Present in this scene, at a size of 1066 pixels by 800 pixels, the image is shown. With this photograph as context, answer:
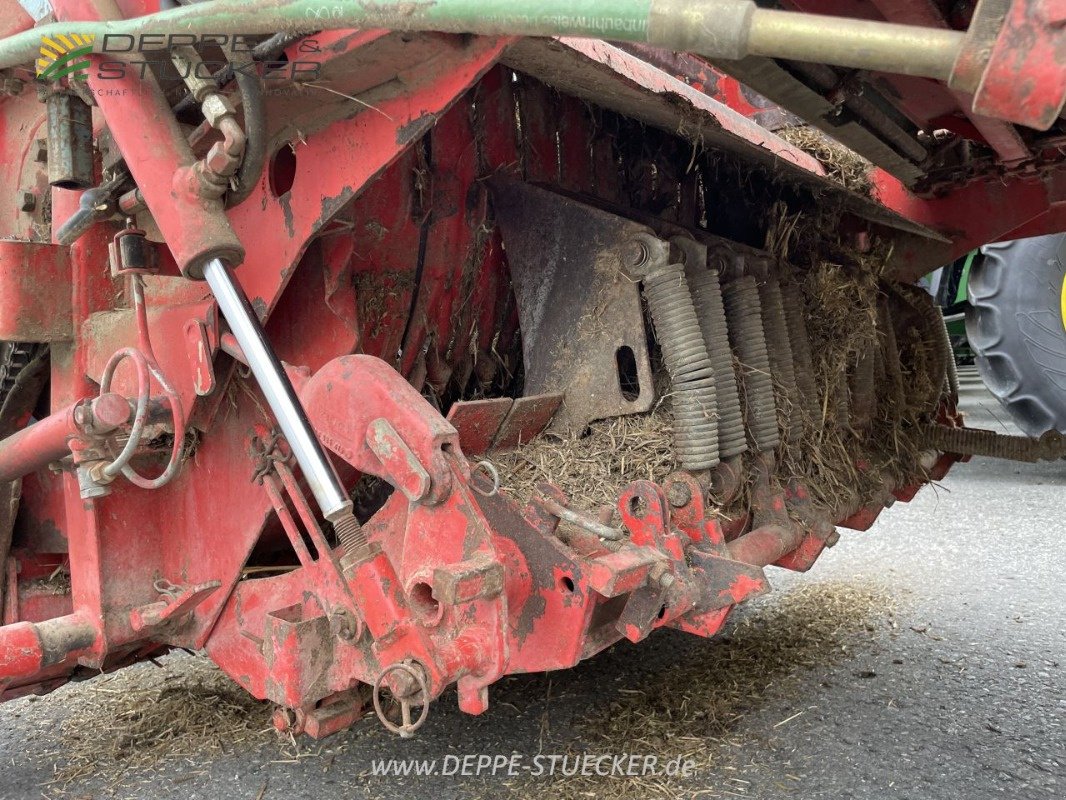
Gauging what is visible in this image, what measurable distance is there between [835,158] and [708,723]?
198 centimetres

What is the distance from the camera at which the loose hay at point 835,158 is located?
3.09 meters

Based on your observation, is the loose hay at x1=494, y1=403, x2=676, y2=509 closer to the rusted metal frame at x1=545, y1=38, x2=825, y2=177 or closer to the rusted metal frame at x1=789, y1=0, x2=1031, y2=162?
the rusted metal frame at x1=545, y1=38, x2=825, y2=177

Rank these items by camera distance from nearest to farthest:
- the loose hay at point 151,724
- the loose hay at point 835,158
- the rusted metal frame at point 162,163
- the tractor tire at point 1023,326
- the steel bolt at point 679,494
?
the rusted metal frame at point 162,163
the steel bolt at point 679,494
the loose hay at point 151,724
the loose hay at point 835,158
the tractor tire at point 1023,326

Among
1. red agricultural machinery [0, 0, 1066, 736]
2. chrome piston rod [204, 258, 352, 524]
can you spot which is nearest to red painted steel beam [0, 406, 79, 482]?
red agricultural machinery [0, 0, 1066, 736]

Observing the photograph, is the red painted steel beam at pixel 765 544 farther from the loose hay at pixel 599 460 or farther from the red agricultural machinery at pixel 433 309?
the loose hay at pixel 599 460

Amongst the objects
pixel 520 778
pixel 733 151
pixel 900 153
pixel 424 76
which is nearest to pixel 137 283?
pixel 424 76

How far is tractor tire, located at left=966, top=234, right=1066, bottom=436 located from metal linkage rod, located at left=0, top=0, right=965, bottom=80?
A: 4.79 meters

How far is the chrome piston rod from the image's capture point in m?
1.72

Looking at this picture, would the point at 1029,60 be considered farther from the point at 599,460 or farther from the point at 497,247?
the point at 497,247

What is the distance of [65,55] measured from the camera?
5.74 feet

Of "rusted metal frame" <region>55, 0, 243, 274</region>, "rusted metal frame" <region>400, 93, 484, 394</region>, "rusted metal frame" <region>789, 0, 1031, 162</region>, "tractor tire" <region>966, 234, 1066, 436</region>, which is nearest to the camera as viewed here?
"rusted metal frame" <region>789, 0, 1031, 162</region>

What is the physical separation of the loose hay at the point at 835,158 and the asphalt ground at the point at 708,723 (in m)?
1.71

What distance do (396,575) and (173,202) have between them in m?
0.89

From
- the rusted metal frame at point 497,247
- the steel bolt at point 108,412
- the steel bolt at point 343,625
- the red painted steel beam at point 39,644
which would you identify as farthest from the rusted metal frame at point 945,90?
the red painted steel beam at point 39,644
